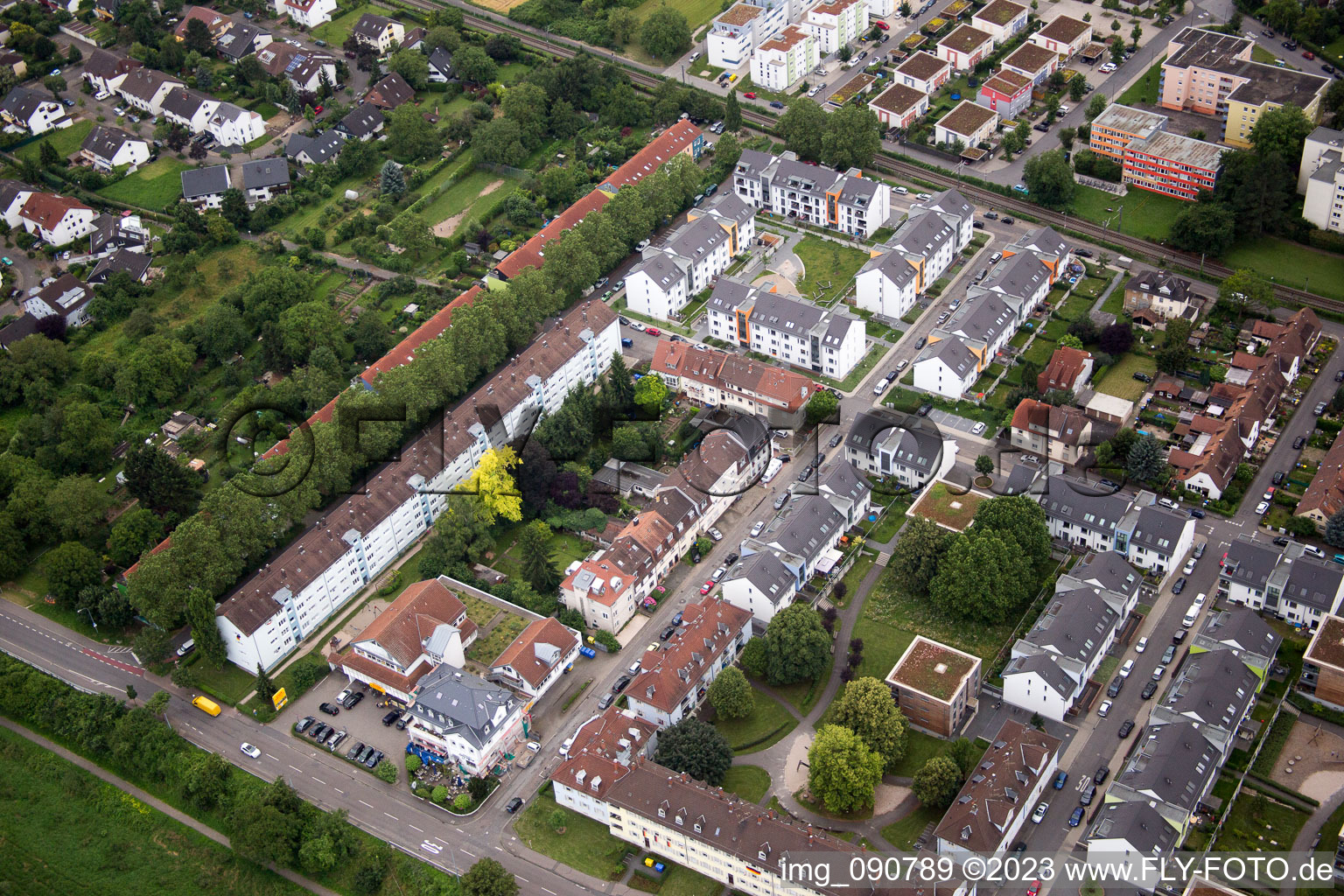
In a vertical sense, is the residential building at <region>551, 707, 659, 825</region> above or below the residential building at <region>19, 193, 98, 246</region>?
below

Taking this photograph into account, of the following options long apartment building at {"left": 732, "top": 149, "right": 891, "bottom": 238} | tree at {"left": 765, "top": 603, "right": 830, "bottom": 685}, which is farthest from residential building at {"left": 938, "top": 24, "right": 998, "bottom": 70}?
tree at {"left": 765, "top": 603, "right": 830, "bottom": 685}

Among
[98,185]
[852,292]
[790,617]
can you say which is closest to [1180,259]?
[852,292]

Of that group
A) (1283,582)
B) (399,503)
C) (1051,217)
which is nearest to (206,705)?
(399,503)

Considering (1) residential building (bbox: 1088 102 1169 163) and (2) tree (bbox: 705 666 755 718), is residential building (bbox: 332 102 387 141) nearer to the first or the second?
(1) residential building (bbox: 1088 102 1169 163)

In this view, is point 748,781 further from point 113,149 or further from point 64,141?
point 64,141

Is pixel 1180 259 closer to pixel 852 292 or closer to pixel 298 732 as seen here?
pixel 852 292

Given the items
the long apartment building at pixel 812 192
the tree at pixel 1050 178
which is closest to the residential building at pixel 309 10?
the long apartment building at pixel 812 192

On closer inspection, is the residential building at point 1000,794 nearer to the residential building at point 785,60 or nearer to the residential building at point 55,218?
the residential building at point 785,60
